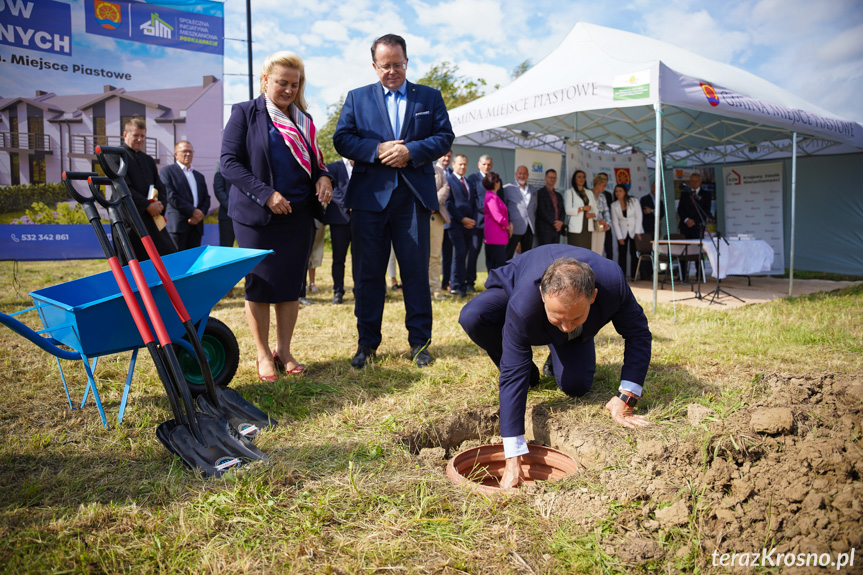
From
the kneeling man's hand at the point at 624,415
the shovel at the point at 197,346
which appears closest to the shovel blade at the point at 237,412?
the shovel at the point at 197,346

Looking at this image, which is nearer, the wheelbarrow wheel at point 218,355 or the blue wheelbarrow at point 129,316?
the blue wheelbarrow at point 129,316

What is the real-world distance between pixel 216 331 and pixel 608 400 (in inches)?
92.3

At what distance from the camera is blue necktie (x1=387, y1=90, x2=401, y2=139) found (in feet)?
12.8

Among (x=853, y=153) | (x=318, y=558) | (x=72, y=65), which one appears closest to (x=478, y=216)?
(x=72, y=65)

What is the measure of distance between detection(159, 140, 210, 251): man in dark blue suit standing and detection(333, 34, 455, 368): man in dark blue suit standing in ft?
10.9

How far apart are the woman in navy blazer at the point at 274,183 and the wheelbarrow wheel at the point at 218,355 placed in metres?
0.19

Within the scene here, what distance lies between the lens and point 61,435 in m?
2.67

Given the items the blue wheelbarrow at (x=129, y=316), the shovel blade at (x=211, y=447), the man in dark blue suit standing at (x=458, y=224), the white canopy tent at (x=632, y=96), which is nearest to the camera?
the shovel blade at (x=211, y=447)

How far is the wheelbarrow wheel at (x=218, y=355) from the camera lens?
10.7 feet

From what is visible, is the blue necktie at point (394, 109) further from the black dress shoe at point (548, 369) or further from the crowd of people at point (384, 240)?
the black dress shoe at point (548, 369)

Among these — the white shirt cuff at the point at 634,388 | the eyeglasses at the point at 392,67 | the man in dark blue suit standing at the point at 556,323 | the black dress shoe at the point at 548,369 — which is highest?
the eyeglasses at the point at 392,67

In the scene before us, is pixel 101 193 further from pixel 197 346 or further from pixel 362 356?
pixel 362 356

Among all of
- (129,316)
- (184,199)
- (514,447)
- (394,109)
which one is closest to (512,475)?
(514,447)

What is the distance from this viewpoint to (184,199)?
21.1 feet
